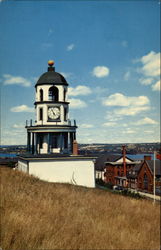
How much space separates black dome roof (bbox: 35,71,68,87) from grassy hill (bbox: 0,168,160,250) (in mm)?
1417

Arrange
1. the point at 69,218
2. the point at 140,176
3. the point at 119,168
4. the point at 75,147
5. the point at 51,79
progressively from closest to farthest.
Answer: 1. the point at 69,218
2. the point at 119,168
3. the point at 51,79
4. the point at 75,147
5. the point at 140,176

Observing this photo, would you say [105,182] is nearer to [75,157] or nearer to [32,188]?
[75,157]

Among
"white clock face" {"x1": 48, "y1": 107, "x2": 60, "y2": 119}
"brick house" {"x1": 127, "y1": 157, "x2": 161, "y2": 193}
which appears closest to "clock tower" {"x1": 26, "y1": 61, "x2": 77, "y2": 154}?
"white clock face" {"x1": 48, "y1": 107, "x2": 60, "y2": 119}

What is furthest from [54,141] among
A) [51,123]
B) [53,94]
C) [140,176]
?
[140,176]

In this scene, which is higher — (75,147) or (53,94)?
(53,94)

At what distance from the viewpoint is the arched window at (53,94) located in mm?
4645

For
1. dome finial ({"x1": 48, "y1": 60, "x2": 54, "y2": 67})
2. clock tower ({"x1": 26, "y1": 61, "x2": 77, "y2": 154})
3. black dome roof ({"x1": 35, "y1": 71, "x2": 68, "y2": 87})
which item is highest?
dome finial ({"x1": 48, "y1": 60, "x2": 54, "y2": 67})

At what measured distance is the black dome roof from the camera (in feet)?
13.2

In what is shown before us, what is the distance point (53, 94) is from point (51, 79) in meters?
0.52

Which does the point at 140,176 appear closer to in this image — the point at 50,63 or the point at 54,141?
the point at 54,141

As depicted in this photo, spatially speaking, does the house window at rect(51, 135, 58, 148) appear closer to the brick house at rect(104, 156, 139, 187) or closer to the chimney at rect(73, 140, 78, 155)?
the chimney at rect(73, 140, 78, 155)

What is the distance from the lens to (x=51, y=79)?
172 inches

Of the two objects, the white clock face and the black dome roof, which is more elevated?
the black dome roof

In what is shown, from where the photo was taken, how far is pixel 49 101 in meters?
4.59
